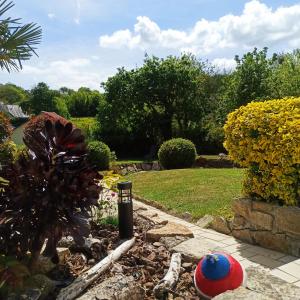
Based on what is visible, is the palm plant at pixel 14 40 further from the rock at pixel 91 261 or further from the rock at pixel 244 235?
the rock at pixel 244 235

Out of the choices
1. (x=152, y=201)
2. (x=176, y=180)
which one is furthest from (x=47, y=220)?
(x=176, y=180)

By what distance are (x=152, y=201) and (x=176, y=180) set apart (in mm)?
2325

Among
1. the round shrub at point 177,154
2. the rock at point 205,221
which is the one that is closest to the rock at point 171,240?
the rock at point 205,221

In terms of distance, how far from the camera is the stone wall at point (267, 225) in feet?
14.9

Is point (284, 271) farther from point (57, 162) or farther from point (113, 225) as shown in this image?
point (57, 162)

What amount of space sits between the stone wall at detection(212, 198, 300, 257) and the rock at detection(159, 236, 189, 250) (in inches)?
36.8

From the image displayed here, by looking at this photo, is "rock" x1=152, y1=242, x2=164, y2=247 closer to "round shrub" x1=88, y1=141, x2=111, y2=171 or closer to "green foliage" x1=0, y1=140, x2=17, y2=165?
"green foliage" x1=0, y1=140, x2=17, y2=165

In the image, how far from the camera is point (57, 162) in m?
3.07

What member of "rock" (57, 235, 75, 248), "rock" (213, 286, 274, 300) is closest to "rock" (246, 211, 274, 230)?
"rock" (213, 286, 274, 300)

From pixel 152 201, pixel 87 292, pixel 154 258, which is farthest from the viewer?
pixel 152 201

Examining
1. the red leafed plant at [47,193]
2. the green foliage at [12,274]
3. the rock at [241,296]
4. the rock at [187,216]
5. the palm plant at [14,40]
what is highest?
the palm plant at [14,40]

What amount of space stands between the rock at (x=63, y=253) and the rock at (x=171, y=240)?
3.66ft

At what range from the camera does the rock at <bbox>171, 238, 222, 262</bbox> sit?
13.1 feet

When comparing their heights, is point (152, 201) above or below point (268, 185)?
below
